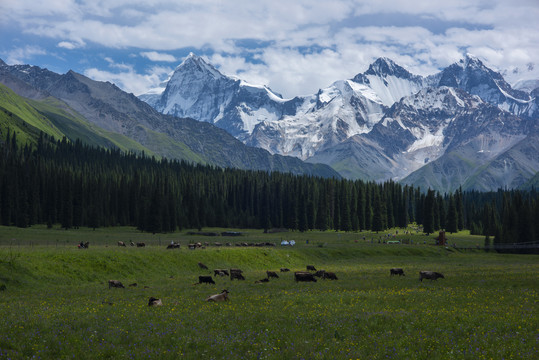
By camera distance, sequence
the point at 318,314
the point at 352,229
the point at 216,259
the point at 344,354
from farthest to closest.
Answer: the point at 352,229, the point at 216,259, the point at 318,314, the point at 344,354

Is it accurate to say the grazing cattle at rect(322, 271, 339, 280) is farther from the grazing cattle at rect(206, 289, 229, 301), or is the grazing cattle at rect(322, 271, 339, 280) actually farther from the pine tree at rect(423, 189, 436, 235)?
the pine tree at rect(423, 189, 436, 235)

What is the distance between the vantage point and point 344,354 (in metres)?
19.6

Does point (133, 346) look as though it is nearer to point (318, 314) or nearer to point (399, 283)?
point (318, 314)

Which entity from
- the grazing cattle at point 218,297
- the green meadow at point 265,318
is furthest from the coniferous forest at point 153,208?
the grazing cattle at point 218,297

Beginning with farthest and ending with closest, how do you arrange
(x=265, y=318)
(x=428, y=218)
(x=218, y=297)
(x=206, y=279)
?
(x=428, y=218)
(x=206, y=279)
(x=218, y=297)
(x=265, y=318)

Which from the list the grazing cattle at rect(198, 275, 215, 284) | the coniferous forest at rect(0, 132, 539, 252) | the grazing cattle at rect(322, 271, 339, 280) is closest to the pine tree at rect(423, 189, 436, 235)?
the coniferous forest at rect(0, 132, 539, 252)

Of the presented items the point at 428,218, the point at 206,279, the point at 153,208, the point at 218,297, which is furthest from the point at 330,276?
the point at 428,218

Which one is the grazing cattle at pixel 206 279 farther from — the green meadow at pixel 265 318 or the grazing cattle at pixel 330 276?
the grazing cattle at pixel 330 276

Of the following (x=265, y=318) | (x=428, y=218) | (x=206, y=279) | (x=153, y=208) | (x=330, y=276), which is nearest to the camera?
(x=265, y=318)

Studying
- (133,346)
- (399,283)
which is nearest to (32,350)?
(133,346)

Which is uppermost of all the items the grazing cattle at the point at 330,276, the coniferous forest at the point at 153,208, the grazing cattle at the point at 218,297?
the coniferous forest at the point at 153,208

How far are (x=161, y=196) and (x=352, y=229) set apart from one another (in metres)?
78.0

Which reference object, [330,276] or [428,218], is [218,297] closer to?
[330,276]

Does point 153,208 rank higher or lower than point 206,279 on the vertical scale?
higher
